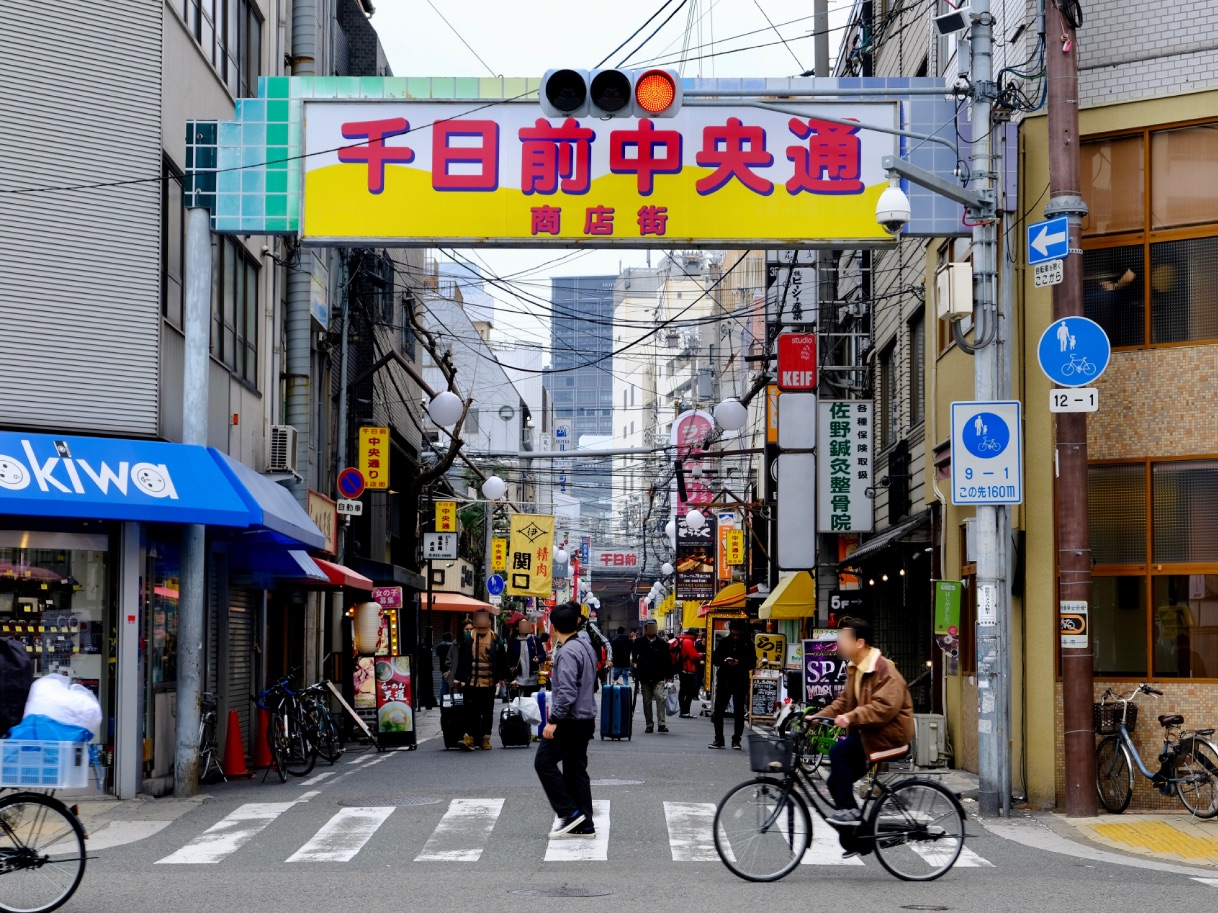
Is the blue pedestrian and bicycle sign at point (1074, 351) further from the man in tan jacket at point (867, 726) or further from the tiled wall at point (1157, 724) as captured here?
the man in tan jacket at point (867, 726)

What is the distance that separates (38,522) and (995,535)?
31.2 feet

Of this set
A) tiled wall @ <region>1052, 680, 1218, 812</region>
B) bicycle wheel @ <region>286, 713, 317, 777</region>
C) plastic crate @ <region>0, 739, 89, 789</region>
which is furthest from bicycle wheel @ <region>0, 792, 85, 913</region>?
bicycle wheel @ <region>286, 713, 317, 777</region>

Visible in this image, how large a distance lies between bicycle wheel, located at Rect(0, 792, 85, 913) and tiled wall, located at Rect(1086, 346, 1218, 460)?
10.6 meters

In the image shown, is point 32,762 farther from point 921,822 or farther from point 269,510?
point 269,510

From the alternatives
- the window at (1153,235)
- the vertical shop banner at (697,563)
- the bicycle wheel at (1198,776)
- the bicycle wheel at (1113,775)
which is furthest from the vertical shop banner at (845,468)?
the vertical shop banner at (697,563)

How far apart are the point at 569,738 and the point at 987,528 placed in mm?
5111

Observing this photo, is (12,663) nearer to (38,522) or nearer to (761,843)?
(761,843)

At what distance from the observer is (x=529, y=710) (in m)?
24.0

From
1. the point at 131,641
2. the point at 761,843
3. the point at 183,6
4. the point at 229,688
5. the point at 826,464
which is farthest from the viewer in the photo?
the point at 826,464

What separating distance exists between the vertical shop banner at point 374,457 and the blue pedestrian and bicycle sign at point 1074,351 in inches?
737

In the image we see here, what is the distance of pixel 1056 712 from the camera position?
50.7ft

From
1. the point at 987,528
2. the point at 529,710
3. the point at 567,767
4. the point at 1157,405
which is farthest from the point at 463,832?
the point at 529,710

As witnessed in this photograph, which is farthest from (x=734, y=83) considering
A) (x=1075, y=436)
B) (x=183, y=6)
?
(x=183, y=6)

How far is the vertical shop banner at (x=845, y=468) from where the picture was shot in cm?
2736
